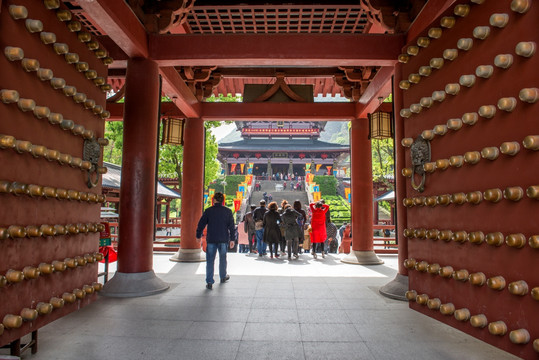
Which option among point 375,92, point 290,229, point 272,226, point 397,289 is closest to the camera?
point 397,289

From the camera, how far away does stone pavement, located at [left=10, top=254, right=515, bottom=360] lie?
8.49ft

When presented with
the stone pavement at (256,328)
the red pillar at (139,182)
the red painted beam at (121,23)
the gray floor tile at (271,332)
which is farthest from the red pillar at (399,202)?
the red painted beam at (121,23)

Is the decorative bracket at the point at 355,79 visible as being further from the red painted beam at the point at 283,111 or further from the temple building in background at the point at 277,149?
the temple building in background at the point at 277,149

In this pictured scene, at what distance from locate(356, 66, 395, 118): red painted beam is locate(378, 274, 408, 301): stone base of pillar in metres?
3.12

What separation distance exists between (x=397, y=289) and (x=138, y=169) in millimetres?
3831

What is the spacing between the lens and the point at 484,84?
7.19 ft

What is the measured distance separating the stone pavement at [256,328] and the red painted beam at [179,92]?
342 centimetres

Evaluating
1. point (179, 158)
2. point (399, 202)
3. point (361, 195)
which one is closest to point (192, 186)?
point (361, 195)

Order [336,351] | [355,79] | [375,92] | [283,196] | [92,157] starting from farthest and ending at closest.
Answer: [283,196] < [355,79] < [375,92] < [92,157] < [336,351]

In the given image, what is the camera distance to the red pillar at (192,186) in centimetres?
770

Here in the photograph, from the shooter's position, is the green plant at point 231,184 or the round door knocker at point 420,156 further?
the green plant at point 231,184

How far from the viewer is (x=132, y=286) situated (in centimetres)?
438

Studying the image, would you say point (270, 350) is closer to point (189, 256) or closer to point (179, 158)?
point (189, 256)

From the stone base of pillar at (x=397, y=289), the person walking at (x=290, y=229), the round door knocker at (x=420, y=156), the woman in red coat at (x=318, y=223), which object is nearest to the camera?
the round door knocker at (x=420, y=156)
